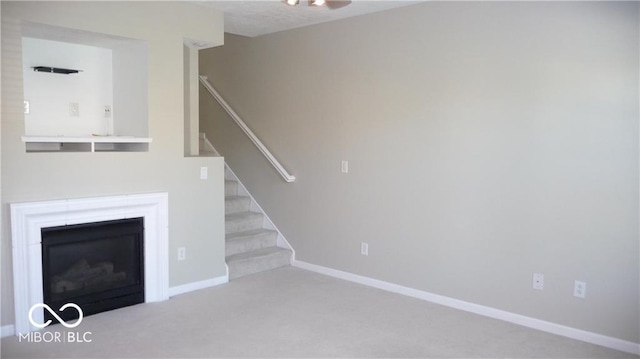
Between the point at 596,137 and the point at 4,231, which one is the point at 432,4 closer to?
the point at 596,137

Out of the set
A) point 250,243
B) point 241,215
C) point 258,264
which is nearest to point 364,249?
point 258,264

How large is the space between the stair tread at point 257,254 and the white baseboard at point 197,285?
0.26 meters

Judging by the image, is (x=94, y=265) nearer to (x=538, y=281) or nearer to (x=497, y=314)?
(x=497, y=314)

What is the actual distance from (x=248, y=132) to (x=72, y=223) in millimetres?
2290

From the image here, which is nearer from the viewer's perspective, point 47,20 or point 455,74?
point 47,20

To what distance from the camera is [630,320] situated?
3049mm

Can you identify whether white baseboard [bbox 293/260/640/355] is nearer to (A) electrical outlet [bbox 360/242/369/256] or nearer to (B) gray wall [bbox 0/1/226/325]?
(A) electrical outlet [bbox 360/242/369/256]

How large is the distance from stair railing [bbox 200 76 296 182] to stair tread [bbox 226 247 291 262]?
0.77m

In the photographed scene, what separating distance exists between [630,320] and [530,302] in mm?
620

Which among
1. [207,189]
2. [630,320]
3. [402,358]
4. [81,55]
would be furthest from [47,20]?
Result: [630,320]

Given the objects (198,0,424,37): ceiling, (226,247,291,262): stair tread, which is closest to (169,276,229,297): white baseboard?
(226,247,291,262): stair tread

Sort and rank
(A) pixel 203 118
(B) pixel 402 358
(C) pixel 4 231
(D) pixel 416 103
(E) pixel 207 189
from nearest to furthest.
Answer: (B) pixel 402 358, (C) pixel 4 231, (D) pixel 416 103, (E) pixel 207 189, (A) pixel 203 118

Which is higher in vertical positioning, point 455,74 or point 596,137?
point 455,74

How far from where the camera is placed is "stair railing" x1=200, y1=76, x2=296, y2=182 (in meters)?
5.05
